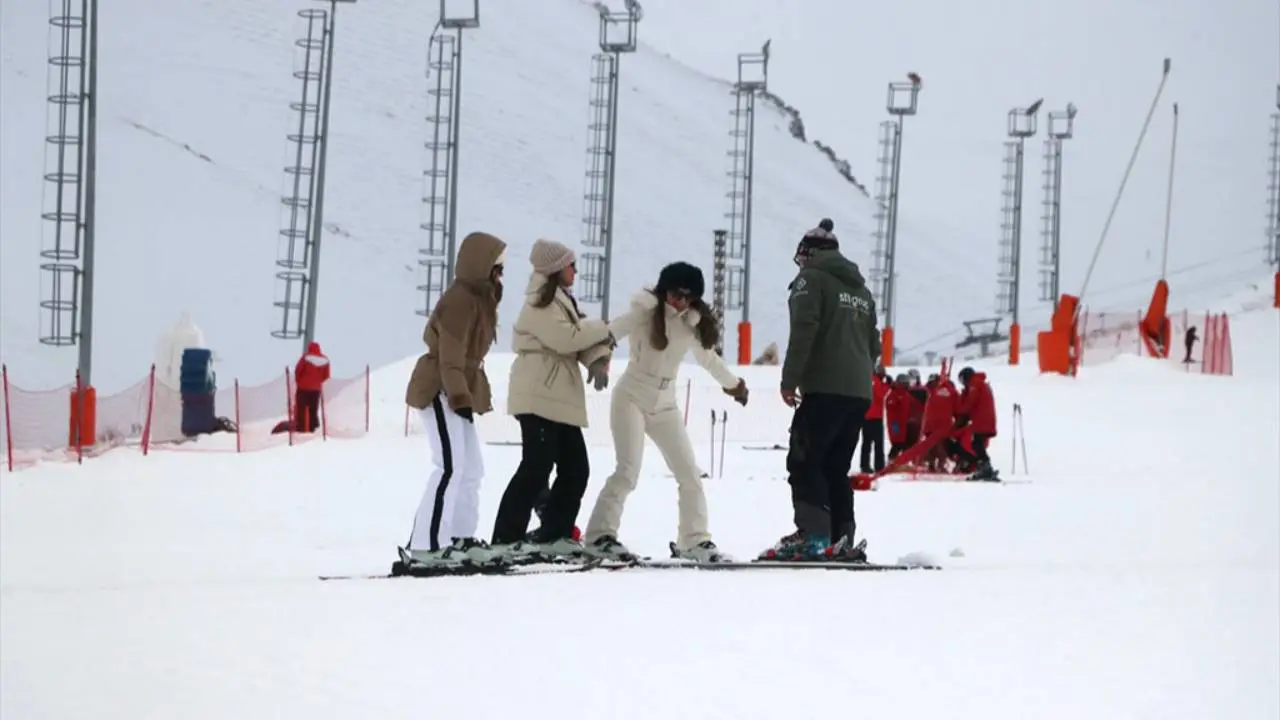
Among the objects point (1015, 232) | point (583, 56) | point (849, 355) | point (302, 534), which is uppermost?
point (583, 56)

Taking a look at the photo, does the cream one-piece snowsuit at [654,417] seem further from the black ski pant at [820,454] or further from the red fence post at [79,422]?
the red fence post at [79,422]

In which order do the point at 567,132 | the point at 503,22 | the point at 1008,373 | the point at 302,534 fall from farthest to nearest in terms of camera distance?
the point at 503,22 → the point at 567,132 → the point at 1008,373 → the point at 302,534

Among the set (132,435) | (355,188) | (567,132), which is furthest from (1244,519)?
(567,132)

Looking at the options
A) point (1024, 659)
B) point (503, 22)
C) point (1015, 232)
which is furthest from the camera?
point (503, 22)

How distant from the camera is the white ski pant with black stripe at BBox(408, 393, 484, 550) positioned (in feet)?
36.1

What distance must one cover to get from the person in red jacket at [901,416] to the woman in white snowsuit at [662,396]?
1404 cm

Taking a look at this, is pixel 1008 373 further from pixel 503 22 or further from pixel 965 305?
pixel 503 22

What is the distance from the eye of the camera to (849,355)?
11.2m

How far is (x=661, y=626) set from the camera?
883cm

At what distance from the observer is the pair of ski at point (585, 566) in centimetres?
1078

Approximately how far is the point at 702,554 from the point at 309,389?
18.2 m

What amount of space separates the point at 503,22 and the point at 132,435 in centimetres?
7931

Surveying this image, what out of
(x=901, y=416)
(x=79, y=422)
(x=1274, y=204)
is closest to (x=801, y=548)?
(x=901, y=416)

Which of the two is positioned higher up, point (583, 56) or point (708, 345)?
point (583, 56)
